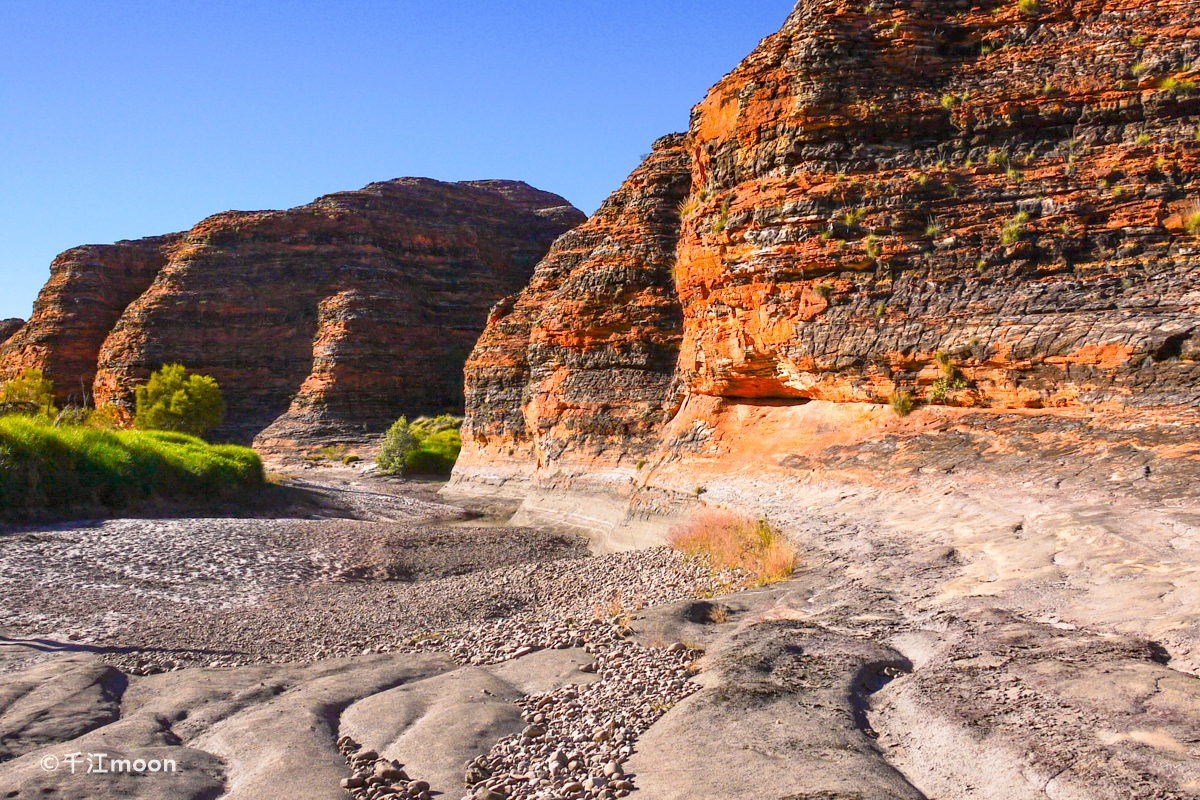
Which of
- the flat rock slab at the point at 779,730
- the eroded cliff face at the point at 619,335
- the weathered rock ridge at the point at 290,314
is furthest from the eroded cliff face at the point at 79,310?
the flat rock slab at the point at 779,730

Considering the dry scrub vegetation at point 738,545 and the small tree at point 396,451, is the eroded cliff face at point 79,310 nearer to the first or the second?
the small tree at point 396,451

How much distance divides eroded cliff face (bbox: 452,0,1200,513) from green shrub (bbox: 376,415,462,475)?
91.6 feet

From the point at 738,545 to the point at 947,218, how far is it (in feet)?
22.6

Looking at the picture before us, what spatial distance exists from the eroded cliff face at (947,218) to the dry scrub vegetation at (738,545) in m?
2.05

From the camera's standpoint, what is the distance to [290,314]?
6706cm

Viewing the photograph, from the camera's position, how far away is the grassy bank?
19.8 m

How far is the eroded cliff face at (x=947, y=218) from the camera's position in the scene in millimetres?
12305

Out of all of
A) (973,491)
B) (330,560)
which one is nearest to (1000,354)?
(973,491)

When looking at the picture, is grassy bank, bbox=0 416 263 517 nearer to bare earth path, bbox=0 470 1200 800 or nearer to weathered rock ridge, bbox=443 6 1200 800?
bare earth path, bbox=0 470 1200 800

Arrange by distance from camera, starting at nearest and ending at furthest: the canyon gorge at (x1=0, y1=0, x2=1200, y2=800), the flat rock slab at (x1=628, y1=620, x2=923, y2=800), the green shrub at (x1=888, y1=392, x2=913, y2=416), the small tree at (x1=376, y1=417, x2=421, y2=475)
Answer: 1. the flat rock slab at (x1=628, y1=620, x2=923, y2=800)
2. the canyon gorge at (x1=0, y1=0, x2=1200, y2=800)
3. the green shrub at (x1=888, y1=392, x2=913, y2=416)
4. the small tree at (x1=376, y1=417, x2=421, y2=475)

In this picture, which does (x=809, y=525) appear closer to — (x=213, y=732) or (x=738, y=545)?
(x=738, y=545)

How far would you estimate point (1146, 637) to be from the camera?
5496 millimetres

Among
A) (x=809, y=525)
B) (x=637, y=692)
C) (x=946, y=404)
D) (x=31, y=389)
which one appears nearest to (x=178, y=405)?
(x=31, y=389)

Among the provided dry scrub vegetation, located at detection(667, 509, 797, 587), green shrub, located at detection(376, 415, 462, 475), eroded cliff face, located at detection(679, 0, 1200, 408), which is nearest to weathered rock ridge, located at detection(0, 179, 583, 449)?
green shrub, located at detection(376, 415, 462, 475)
